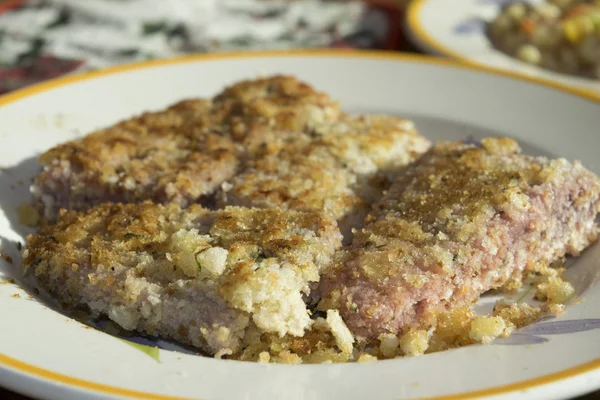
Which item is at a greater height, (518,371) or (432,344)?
(518,371)

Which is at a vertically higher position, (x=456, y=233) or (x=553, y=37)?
(x=456, y=233)

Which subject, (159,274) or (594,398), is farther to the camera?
(159,274)

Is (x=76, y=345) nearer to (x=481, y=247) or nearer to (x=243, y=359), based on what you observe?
(x=243, y=359)

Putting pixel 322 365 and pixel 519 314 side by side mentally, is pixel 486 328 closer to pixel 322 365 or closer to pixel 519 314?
pixel 519 314

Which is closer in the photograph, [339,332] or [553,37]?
[339,332]

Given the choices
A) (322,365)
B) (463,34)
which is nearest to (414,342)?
(322,365)

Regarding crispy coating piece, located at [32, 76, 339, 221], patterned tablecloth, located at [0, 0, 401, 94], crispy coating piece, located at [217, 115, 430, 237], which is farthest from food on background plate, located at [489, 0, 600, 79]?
crispy coating piece, located at [32, 76, 339, 221]

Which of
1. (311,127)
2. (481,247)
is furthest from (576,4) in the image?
(481,247)

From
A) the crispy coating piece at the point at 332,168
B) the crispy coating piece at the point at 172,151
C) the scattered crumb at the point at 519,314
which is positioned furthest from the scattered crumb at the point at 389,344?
the crispy coating piece at the point at 172,151
